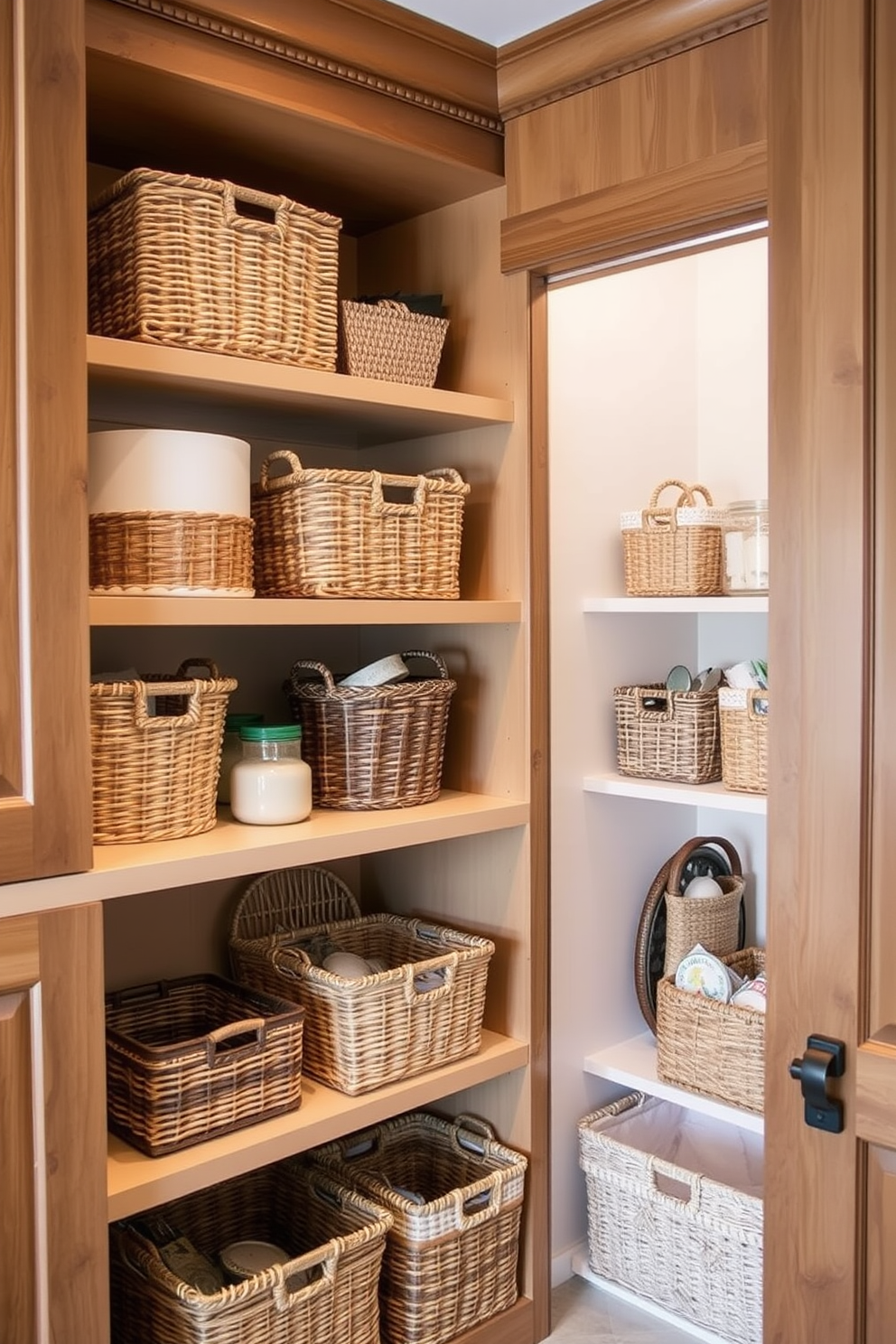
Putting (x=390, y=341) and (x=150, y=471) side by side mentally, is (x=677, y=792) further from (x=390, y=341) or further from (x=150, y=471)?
(x=150, y=471)

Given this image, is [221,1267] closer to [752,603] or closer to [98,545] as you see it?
[98,545]

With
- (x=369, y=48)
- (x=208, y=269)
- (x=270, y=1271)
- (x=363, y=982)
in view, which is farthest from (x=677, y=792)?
(x=369, y=48)

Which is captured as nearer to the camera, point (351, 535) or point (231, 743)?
point (351, 535)

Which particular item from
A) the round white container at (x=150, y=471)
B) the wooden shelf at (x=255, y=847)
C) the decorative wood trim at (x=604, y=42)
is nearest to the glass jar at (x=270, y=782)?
the wooden shelf at (x=255, y=847)

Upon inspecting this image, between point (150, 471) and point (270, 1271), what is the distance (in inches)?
46.9

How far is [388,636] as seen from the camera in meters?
2.54

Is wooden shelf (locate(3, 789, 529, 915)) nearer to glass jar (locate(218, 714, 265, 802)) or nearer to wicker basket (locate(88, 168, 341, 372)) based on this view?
glass jar (locate(218, 714, 265, 802))

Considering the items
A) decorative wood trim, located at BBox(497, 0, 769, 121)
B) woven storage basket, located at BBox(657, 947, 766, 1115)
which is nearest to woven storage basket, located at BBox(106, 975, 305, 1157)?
woven storage basket, located at BBox(657, 947, 766, 1115)

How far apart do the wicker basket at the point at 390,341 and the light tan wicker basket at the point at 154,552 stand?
45 cm

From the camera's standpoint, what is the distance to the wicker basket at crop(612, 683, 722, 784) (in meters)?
2.38

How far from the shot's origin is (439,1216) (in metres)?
2.00

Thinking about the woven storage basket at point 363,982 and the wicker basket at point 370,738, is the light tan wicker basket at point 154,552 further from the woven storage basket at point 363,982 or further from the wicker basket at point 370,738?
the woven storage basket at point 363,982

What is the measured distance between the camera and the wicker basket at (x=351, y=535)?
6.44ft

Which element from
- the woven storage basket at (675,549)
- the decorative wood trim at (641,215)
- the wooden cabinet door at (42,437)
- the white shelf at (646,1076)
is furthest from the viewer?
the woven storage basket at (675,549)
